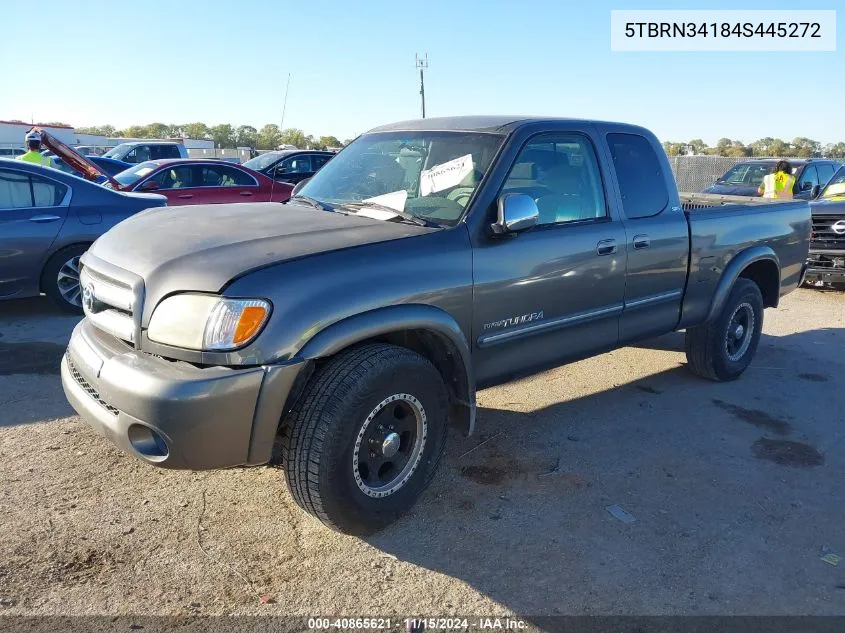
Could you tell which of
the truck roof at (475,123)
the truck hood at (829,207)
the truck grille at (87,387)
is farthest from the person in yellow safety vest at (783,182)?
the truck grille at (87,387)

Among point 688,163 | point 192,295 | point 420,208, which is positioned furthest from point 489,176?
point 688,163

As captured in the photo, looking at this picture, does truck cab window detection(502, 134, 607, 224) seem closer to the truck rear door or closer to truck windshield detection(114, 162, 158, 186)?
the truck rear door

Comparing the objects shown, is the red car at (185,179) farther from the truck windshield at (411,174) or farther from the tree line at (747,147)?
the tree line at (747,147)

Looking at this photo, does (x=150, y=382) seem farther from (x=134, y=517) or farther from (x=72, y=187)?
(x=72, y=187)

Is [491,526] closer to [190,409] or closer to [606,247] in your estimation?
[190,409]

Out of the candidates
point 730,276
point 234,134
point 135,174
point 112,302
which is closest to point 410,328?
point 112,302

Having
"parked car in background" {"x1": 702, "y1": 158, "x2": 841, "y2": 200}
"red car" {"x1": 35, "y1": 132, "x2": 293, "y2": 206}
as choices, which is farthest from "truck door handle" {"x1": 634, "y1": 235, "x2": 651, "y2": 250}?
"parked car in background" {"x1": 702, "y1": 158, "x2": 841, "y2": 200}

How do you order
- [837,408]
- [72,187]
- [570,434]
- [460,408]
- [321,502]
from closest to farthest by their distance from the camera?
[321,502] → [460,408] → [570,434] → [837,408] → [72,187]

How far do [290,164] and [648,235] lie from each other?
11477 mm

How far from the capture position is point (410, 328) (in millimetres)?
3162

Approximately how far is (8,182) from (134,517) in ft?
15.2

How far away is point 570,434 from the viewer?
4469 mm

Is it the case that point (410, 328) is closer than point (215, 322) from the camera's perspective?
No

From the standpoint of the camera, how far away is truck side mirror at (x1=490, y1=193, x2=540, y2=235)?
11.3 feet
